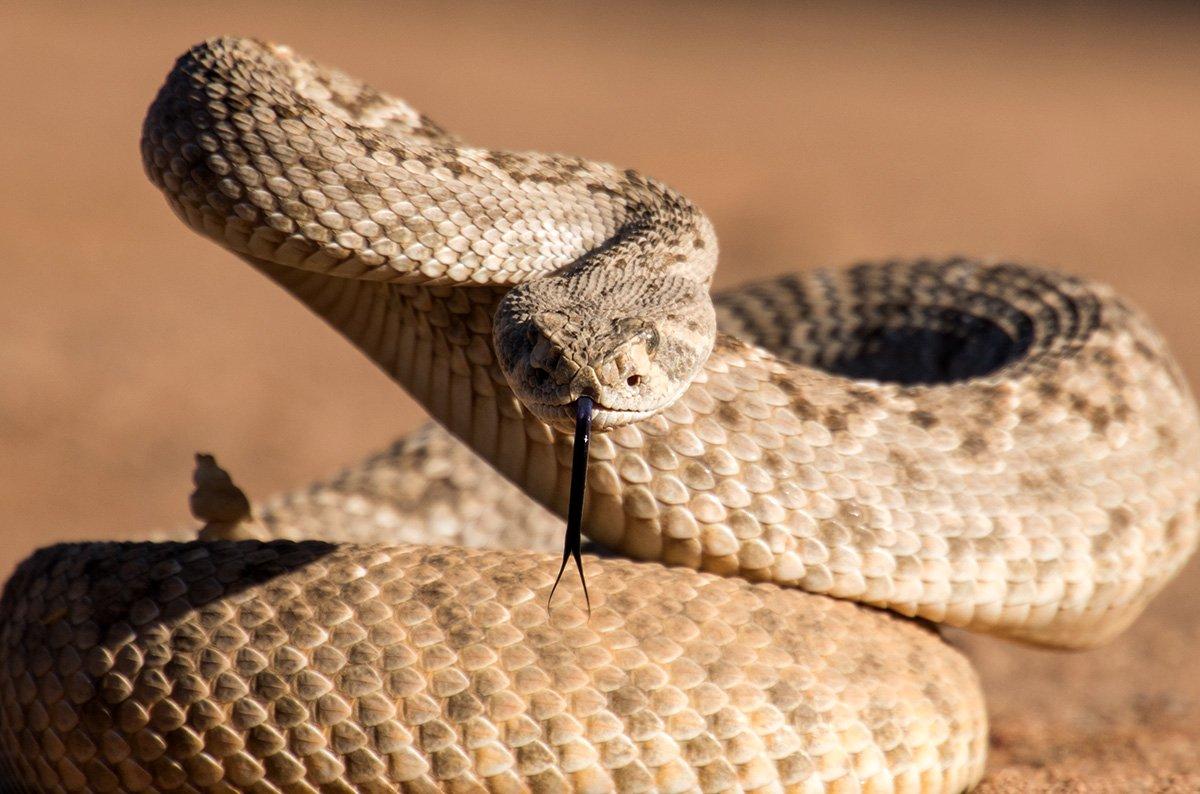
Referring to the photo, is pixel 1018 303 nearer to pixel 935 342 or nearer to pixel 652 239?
pixel 935 342

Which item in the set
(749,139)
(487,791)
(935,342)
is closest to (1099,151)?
(749,139)

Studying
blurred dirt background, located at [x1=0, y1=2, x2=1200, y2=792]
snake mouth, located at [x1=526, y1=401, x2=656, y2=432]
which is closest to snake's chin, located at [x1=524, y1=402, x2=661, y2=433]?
snake mouth, located at [x1=526, y1=401, x2=656, y2=432]

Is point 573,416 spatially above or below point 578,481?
above

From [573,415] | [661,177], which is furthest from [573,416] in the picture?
[661,177]

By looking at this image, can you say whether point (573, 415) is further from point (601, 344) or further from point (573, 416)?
point (601, 344)

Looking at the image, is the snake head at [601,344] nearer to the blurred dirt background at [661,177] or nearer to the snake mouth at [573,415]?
the snake mouth at [573,415]

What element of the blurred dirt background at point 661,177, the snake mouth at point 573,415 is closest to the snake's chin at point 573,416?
the snake mouth at point 573,415
